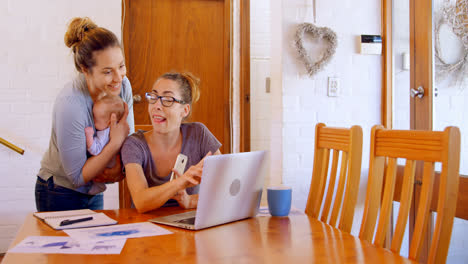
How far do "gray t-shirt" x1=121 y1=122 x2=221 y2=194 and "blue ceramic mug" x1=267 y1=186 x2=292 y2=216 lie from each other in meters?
0.44

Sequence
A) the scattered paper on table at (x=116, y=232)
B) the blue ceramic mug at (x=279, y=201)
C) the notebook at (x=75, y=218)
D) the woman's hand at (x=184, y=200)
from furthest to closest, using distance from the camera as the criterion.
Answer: the woman's hand at (x=184, y=200)
the blue ceramic mug at (x=279, y=201)
the notebook at (x=75, y=218)
the scattered paper on table at (x=116, y=232)

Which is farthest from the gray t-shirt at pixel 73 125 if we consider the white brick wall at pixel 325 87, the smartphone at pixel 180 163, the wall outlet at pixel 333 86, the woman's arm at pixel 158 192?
the wall outlet at pixel 333 86

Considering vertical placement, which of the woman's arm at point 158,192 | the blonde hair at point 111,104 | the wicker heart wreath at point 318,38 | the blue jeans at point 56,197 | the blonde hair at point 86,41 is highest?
the wicker heart wreath at point 318,38

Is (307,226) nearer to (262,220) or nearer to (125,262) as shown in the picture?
(262,220)

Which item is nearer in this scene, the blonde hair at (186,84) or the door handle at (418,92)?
the blonde hair at (186,84)

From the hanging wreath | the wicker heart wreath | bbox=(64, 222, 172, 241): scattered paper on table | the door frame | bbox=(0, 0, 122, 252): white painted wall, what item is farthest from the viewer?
bbox=(0, 0, 122, 252): white painted wall

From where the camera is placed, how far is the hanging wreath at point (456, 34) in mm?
2207

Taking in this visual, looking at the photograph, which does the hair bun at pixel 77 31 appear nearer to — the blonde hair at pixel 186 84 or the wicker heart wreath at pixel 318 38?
the blonde hair at pixel 186 84

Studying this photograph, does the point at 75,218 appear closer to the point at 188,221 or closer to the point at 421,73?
the point at 188,221

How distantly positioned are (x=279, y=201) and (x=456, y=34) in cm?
151

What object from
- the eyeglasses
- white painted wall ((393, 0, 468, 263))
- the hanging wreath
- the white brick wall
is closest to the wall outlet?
the white brick wall

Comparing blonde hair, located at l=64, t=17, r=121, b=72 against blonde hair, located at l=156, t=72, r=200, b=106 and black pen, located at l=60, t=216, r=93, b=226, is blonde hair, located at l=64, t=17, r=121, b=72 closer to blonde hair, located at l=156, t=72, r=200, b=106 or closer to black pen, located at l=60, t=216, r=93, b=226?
blonde hair, located at l=156, t=72, r=200, b=106

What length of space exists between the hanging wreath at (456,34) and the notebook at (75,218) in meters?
1.86

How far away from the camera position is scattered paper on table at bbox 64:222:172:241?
115 centimetres
